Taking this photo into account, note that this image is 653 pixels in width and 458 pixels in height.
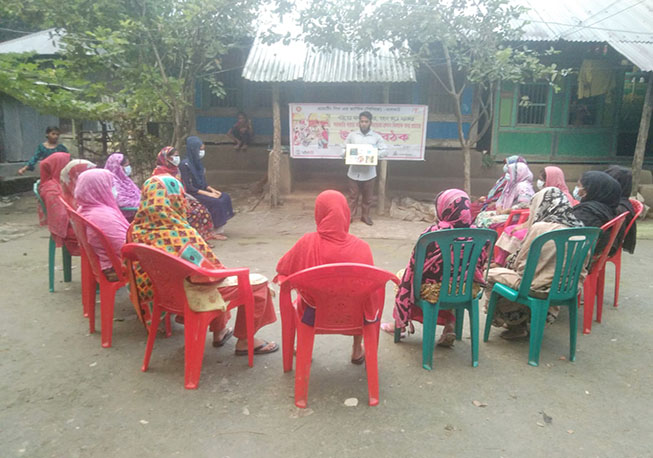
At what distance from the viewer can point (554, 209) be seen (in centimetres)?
349

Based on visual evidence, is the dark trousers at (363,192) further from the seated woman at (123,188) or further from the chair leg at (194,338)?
the chair leg at (194,338)

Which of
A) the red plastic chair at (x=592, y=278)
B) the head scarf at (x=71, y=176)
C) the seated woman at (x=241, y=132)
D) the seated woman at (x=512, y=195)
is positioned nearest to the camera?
the red plastic chair at (x=592, y=278)

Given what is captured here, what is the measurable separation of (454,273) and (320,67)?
22.5ft

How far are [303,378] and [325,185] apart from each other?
782 centimetres

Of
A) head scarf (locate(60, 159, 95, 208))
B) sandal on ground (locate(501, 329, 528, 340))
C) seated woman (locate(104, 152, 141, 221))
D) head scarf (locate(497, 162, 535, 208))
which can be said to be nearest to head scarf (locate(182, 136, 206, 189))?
seated woman (locate(104, 152, 141, 221))

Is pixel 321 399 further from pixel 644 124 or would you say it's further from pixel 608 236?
pixel 644 124

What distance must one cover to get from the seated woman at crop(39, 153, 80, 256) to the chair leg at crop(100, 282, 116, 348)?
1.06 metres

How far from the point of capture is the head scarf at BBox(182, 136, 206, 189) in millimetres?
6699

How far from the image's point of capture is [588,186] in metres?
3.89

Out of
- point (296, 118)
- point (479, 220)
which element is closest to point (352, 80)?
point (296, 118)

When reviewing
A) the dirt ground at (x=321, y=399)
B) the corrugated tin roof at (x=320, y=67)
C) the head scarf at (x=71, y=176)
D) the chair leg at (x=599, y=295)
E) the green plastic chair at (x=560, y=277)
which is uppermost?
the corrugated tin roof at (x=320, y=67)

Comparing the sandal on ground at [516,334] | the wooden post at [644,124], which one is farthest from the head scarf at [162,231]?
the wooden post at [644,124]

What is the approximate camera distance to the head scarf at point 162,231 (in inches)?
118

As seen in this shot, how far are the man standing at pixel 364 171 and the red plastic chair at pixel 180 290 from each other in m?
5.19
